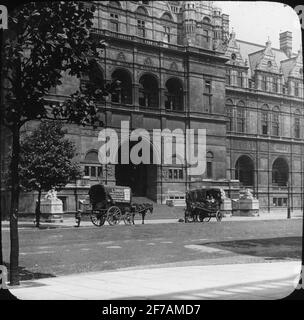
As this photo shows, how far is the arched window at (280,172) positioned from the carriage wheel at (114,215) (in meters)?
22.0

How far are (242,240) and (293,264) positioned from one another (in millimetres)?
6855

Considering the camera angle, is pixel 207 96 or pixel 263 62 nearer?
pixel 207 96

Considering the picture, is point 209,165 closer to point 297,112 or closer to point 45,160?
point 297,112

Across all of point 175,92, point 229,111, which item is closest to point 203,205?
point 175,92

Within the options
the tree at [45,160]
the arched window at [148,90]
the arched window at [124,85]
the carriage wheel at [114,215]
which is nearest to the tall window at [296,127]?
the arched window at [148,90]

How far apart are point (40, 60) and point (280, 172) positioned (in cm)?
3878

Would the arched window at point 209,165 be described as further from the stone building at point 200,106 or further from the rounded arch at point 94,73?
the rounded arch at point 94,73

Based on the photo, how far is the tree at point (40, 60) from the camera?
28.9 ft

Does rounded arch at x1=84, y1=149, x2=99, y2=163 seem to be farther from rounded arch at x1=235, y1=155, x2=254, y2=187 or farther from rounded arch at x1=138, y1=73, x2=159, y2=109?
rounded arch at x1=235, y1=155, x2=254, y2=187

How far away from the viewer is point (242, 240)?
18.8 m

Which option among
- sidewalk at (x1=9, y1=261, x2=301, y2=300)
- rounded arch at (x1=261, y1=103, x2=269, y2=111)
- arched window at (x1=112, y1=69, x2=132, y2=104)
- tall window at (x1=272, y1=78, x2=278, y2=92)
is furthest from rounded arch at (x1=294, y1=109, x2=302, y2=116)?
sidewalk at (x1=9, y1=261, x2=301, y2=300)

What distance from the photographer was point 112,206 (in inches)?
1020

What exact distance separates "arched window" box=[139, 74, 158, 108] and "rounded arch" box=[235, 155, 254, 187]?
1232cm
